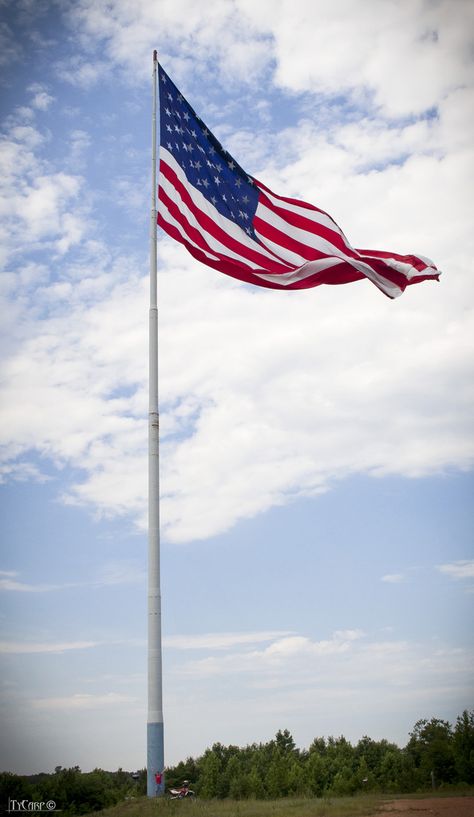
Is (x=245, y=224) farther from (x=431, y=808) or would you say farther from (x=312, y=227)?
(x=431, y=808)

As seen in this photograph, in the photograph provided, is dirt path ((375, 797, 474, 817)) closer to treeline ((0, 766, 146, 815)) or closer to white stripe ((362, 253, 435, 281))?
treeline ((0, 766, 146, 815))

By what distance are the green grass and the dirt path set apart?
38 cm

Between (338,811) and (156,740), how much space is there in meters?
3.97

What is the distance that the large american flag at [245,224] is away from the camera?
19.7m

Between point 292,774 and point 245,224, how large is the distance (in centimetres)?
8363

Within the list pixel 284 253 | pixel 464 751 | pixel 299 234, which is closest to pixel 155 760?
pixel 284 253

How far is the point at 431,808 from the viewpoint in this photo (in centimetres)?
A: 1484

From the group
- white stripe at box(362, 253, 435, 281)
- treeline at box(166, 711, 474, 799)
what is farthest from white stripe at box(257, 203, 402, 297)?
treeline at box(166, 711, 474, 799)

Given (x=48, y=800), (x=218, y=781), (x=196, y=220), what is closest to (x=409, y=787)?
(x=218, y=781)

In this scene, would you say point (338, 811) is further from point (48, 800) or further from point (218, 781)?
point (218, 781)

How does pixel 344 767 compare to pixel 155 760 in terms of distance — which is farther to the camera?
pixel 344 767

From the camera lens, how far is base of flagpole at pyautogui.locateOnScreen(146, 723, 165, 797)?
15.5 m

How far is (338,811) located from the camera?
14.6 m

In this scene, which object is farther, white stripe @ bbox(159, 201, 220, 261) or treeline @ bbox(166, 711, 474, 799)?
treeline @ bbox(166, 711, 474, 799)
